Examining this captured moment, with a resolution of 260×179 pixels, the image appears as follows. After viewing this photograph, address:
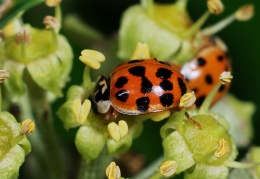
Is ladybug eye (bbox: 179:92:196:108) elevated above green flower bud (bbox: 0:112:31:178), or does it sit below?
above

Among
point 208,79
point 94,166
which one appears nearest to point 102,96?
point 94,166

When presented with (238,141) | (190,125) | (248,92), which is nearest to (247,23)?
(248,92)

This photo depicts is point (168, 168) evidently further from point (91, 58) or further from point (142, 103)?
point (91, 58)

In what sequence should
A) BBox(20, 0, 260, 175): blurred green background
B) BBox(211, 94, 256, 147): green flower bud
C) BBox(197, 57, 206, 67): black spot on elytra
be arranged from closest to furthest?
1. BBox(197, 57, 206, 67): black spot on elytra
2. BBox(211, 94, 256, 147): green flower bud
3. BBox(20, 0, 260, 175): blurred green background

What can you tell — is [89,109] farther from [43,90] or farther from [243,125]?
[243,125]

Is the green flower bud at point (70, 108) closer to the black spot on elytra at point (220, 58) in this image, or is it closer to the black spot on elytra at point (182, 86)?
the black spot on elytra at point (182, 86)

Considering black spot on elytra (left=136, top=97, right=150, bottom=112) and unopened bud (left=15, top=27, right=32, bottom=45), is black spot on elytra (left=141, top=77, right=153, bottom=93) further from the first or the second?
unopened bud (left=15, top=27, right=32, bottom=45)

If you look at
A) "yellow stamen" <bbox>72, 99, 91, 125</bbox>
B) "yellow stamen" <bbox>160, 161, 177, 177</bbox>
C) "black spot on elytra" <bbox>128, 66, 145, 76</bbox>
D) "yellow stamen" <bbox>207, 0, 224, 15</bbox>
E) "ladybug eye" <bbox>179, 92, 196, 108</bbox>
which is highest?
"yellow stamen" <bbox>207, 0, 224, 15</bbox>

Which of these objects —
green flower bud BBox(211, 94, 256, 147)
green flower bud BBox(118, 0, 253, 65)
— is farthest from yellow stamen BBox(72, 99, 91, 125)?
green flower bud BBox(211, 94, 256, 147)
